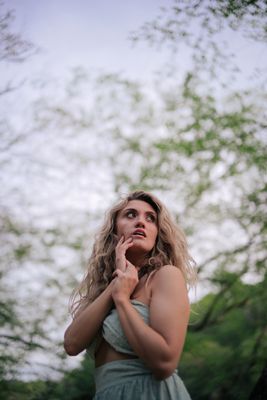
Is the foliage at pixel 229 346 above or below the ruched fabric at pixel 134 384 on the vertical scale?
below

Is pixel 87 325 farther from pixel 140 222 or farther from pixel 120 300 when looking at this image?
pixel 140 222

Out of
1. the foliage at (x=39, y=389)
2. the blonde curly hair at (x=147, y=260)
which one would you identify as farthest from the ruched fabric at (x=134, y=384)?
the foliage at (x=39, y=389)

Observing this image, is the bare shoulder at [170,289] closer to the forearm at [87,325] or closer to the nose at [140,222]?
the forearm at [87,325]

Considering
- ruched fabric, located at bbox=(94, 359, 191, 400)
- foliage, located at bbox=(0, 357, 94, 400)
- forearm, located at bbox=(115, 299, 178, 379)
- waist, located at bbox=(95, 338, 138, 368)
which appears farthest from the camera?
foliage, located at bbox=(0, 357, 94, 400)

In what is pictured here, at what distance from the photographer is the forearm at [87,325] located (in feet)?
6.44

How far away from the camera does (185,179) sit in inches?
461

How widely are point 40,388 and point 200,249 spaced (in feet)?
23.1

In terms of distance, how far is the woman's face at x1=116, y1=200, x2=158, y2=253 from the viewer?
7.65ft

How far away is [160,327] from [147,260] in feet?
2.15

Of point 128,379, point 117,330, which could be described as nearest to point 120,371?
point 128,379

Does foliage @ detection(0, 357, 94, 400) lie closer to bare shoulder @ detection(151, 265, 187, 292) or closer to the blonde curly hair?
the blonde curly hair

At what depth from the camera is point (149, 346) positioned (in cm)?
168

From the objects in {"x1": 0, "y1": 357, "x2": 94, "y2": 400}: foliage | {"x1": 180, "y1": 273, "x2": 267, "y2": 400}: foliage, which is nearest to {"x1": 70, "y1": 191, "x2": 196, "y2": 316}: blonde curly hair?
{"x1": 0, "y1": 357, "x2": 94, "y2": 400}: foliage

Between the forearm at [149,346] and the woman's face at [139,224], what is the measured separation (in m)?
0.61
